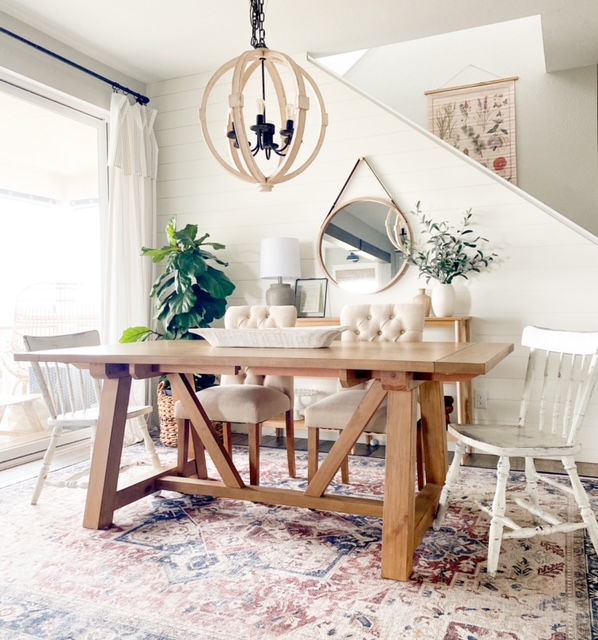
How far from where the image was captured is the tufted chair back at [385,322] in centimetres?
301

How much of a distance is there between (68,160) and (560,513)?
3.70 metres

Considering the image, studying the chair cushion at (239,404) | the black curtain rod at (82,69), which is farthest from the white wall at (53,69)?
the chair cushion at (239,404)

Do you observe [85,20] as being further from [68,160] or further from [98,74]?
[68,160]

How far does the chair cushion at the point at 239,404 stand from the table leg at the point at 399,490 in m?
0.84

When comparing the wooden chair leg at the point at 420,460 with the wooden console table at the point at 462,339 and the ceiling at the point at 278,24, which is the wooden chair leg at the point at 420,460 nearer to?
the wooden console table at the point at 462,339

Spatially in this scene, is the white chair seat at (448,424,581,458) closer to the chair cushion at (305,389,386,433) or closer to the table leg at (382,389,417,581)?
the table leg at (382,389,417,581)

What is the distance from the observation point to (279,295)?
401 centimetres

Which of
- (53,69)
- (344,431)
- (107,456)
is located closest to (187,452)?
(107,456)

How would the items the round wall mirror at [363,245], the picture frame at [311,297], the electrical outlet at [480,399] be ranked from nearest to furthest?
the electrical outlet at [480,399]
the round wall mirror at [363,245]
the picture frame at [311,297]

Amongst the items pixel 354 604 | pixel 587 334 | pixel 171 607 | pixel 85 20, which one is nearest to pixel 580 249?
pixel 587 334

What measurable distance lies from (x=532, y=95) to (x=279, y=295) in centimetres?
256

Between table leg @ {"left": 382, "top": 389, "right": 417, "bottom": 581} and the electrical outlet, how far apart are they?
1857 millimetres

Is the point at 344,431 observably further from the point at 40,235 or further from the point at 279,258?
the point at 40,235

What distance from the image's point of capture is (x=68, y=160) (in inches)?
160
